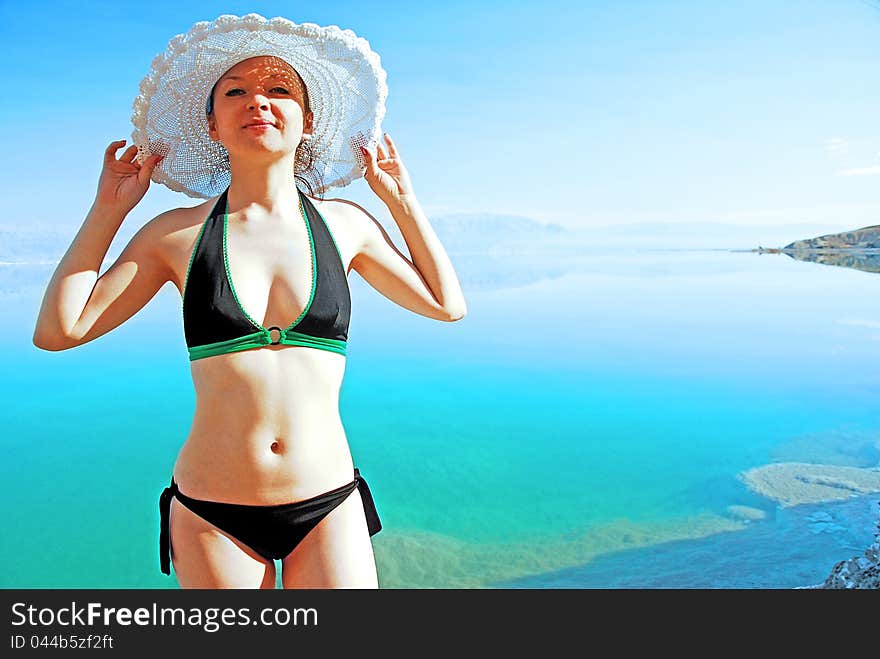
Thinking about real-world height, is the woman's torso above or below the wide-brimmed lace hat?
below

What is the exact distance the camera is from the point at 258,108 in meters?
1.46

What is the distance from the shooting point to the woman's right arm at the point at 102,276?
4.62 ft

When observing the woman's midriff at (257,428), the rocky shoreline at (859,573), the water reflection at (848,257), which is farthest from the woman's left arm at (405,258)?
the water reflection at (848,257)

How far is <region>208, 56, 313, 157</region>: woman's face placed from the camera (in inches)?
57.7

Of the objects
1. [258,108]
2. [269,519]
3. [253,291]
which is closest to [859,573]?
[269,519]

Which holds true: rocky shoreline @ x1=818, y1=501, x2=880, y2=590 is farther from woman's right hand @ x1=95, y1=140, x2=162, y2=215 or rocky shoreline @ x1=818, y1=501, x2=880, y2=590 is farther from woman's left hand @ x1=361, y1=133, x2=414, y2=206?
woman's right hand @ x1=95, y1=140, x2=162, y2=215

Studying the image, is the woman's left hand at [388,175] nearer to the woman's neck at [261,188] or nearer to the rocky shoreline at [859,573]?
the woman's neck at [261,188]

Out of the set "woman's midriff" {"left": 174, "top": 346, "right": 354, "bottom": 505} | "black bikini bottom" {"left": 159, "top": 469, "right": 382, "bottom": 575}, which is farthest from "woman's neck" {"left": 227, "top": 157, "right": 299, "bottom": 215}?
"black bikini bottom" {"left": 159, "top": 469, "right": 382, "bottom": 575}

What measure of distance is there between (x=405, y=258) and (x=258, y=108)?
410 millimetres

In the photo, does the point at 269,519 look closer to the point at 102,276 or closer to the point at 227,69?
the point at 102,276

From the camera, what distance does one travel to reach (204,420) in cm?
143

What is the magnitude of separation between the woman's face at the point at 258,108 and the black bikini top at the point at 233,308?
0.52ft
